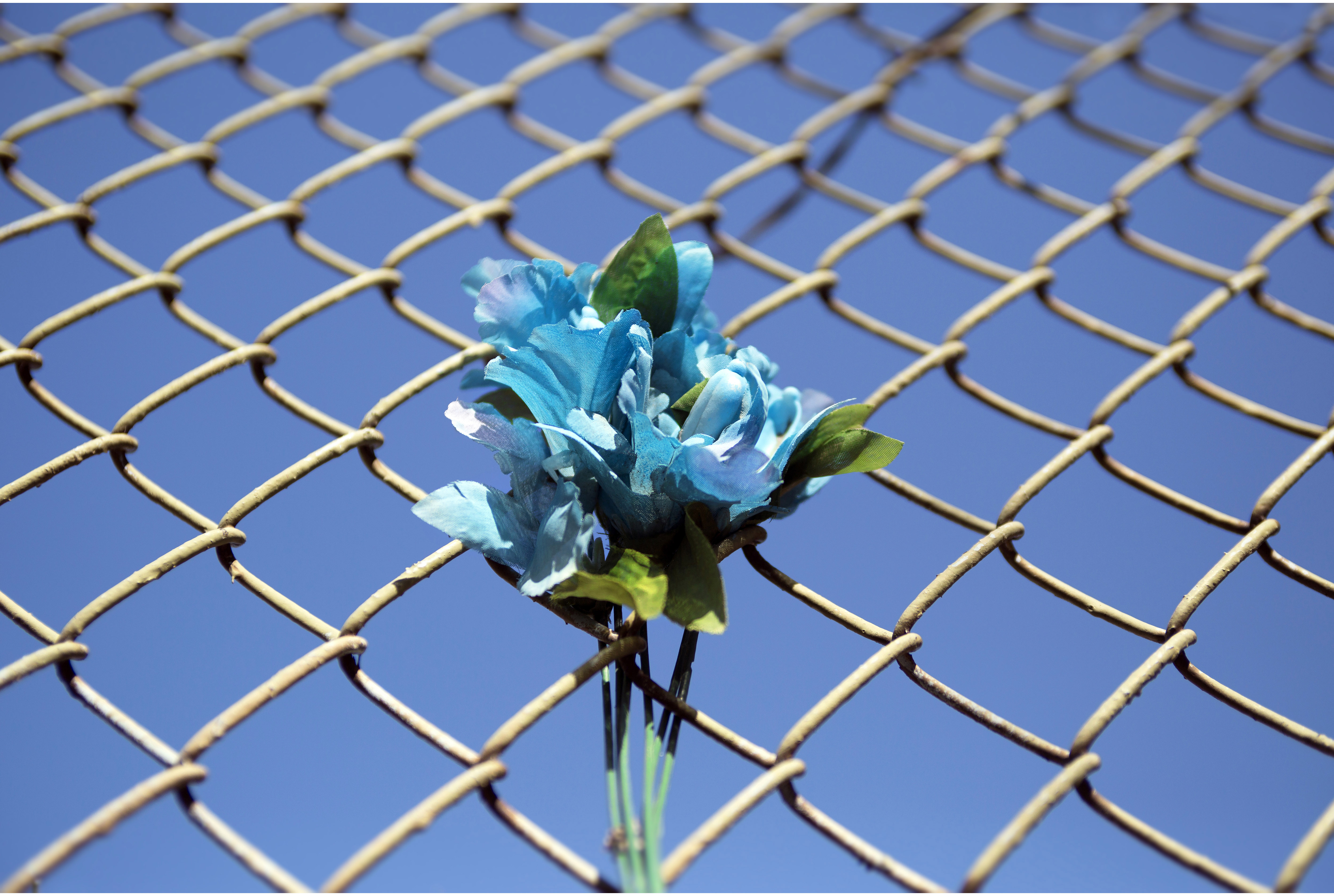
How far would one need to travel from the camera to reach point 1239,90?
188 centimetres

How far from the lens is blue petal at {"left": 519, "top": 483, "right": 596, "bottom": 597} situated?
77 centimetres

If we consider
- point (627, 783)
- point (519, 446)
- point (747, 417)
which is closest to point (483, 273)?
point (519, 446)

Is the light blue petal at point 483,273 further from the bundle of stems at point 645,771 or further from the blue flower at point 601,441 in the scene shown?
the bundle of stems at point 645,771

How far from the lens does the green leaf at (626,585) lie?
0.75 meters

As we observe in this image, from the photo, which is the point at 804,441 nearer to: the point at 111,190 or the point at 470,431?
the point at 470,431

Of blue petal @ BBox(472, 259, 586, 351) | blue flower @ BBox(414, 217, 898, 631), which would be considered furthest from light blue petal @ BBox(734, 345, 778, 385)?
blue petal @ BBox(472, 259, 586, 351)

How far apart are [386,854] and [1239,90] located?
200 centimetres

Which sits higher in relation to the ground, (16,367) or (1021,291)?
(1021,291)

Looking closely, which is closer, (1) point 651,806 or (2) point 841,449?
(1) point 651,806

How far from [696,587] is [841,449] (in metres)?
0.19

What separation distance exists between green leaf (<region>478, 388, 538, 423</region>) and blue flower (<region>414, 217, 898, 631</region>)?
0.04 ft

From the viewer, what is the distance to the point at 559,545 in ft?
2.53

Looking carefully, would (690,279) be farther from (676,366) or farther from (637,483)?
(637,483)

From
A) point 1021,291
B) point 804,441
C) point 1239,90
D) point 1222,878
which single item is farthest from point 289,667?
point 1239,90
